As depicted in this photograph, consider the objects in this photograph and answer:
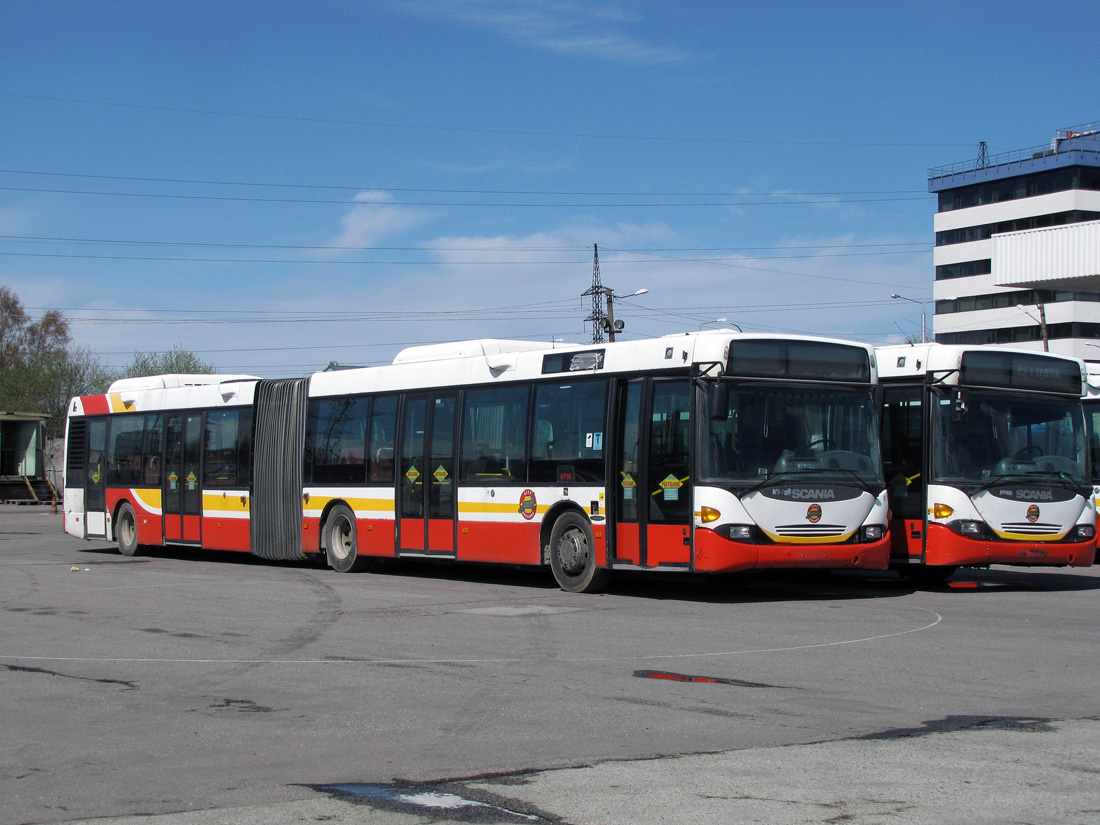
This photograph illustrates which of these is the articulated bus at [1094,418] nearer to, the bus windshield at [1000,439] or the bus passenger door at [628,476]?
the bus windshield at [1000,439]

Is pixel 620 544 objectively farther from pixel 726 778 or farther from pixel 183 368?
pixel 183 368

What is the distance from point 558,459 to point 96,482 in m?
Result: 13.0

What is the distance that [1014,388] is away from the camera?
1606 centimetres

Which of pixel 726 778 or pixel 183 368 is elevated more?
pixel 183 368

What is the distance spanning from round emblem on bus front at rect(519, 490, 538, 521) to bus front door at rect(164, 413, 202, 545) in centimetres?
852

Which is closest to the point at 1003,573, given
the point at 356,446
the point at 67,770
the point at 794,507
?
the point at 794,507

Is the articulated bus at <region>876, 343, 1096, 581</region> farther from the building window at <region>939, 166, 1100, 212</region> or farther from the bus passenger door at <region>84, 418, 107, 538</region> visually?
the building window at <region>939, 166, 1100, 212</region>

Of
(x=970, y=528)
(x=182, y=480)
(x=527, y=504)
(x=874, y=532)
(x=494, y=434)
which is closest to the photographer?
(x=874, y=532)

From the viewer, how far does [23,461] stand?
56.8 m

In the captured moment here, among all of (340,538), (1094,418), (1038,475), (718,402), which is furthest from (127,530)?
(1094,418)

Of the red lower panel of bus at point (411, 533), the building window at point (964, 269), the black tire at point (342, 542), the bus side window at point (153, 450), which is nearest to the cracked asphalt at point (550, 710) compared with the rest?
the red lower panel of bus at point (411, 533)

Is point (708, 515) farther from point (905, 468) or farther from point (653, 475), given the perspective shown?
point (905, 468)

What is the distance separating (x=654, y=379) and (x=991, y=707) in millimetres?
7326

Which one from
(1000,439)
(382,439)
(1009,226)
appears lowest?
(1000,439)
